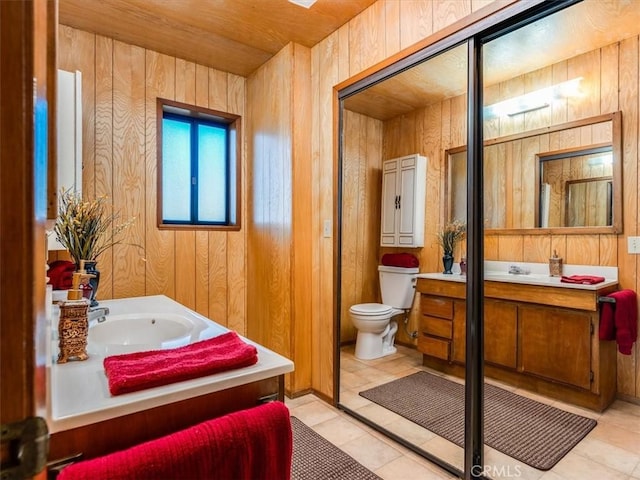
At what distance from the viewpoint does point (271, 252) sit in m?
2.79

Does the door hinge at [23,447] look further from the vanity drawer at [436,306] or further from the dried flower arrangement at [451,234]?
the vanity drawer at [436,306]

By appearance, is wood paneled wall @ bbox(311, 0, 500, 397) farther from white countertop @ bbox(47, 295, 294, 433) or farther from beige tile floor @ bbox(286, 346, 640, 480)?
white countertop @ bbox(47, 295, 294, 433)

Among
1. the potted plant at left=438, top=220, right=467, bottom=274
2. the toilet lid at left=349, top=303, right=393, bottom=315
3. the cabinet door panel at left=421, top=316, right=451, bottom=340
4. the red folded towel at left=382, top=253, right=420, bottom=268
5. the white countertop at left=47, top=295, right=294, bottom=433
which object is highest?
the potted plant at left=438, top=220, right=467, bottom=274

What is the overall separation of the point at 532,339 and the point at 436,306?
0.73 meters

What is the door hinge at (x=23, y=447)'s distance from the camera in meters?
0.37

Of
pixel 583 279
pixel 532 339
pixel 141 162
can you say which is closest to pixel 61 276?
pixel 141 162

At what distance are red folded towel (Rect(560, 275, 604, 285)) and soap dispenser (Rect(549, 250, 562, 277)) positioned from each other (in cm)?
8

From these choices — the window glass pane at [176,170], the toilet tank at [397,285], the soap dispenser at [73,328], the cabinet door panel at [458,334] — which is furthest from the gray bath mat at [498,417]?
the window glass pane at [176,170]

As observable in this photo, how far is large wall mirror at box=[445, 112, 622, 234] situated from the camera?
2.24 metres

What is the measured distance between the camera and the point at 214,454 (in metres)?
0.77

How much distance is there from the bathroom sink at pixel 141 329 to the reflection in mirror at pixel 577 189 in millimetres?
2443

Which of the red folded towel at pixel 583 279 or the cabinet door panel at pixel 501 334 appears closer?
the red folded towel at pixel 583 279

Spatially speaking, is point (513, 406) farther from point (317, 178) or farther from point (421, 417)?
point (317, 178)

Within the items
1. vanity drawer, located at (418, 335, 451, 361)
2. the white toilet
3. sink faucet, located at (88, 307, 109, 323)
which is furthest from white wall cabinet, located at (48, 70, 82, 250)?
vanity drawer, located at (418, 335, 451, 361)
